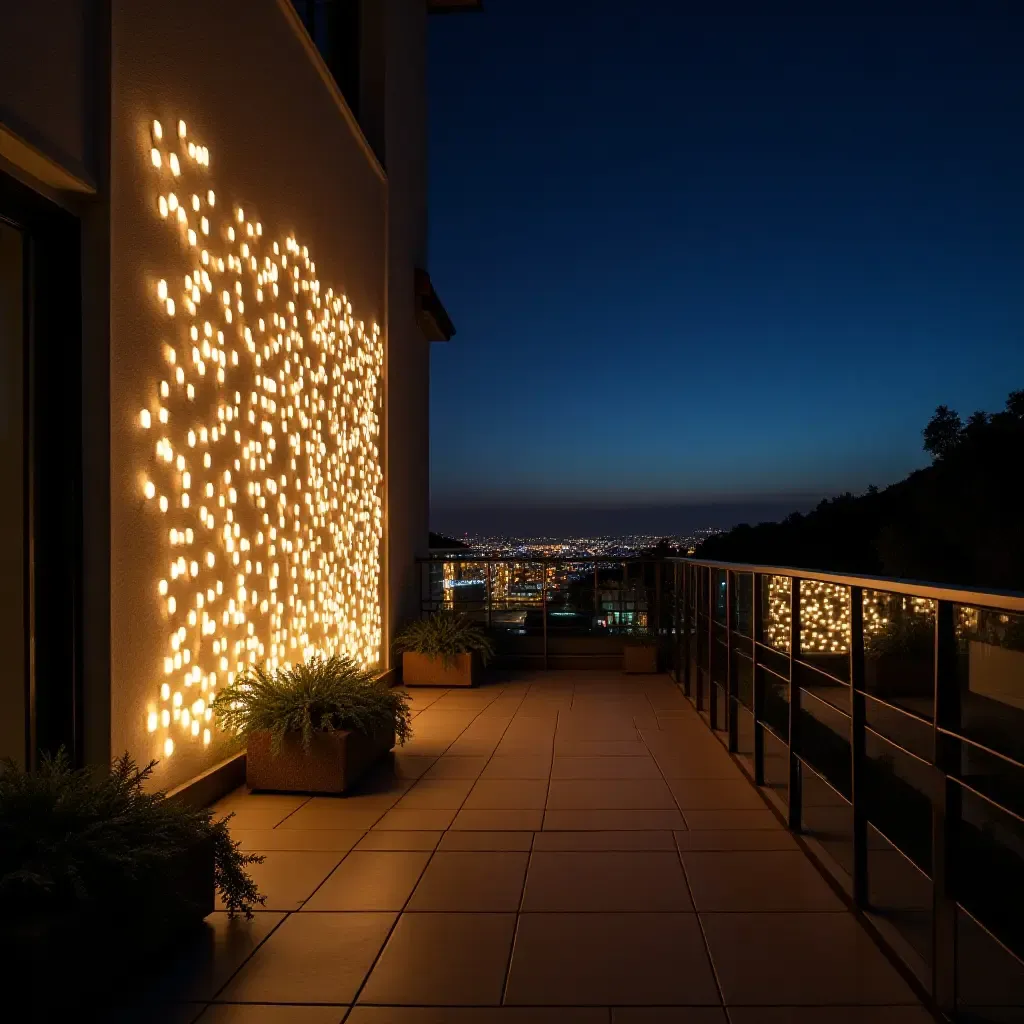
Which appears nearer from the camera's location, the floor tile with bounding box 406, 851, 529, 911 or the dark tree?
the floor tile with bounding box 406, 851, 529, 911

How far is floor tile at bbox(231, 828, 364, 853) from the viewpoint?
3225 millimetres

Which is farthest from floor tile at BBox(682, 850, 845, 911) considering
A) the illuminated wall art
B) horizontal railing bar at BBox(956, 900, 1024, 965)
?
the illuminated wall art

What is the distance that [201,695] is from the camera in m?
3.72

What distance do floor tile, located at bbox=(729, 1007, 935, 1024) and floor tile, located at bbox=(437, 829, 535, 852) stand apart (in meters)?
1.27

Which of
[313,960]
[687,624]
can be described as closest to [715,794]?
[313,960]

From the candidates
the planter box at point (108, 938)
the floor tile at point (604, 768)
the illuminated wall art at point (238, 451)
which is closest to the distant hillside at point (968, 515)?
the illuminated wall art at point (238, 451)

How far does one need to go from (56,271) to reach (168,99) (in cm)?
94

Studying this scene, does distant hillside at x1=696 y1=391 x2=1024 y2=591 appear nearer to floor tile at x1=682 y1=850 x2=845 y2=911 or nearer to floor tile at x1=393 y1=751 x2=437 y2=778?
floor tile at x1=393 y1=751 x2=437 y2=778

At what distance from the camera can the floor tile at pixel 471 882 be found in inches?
104

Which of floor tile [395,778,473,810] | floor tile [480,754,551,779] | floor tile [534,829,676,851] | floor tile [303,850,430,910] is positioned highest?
floor tile [303,850,430,910]

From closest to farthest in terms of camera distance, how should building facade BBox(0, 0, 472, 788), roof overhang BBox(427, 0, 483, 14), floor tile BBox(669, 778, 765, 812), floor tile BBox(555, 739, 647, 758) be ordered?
building facade BBox(0, 0, 472, 788) → floor tile BBox(669, 778, 765, 812) → floor tile BBox(555, 739, 647, 758) → roof overhang BBox(427, 0, 483, 14)

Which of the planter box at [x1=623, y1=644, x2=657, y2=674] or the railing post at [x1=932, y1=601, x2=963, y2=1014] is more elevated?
the railing post at [x1=932, y1=601, x2=963, y2=1014]

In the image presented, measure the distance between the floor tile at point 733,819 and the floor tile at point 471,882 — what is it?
76 cm

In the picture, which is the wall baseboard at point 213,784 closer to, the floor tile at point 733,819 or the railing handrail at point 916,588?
the floor tile at point 733,819
